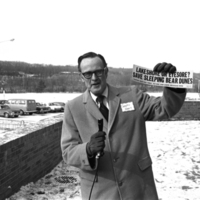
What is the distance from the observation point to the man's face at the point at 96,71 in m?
2.22

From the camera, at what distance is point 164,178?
6.17m

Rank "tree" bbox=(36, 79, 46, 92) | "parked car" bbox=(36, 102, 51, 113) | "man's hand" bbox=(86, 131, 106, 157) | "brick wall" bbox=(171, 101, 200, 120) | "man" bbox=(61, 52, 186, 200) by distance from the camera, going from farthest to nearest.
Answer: "tree" bbox=(36, 79, 46, 92) → "parked car" bbox=(36, 102, 51, 113) → "brick wall" bbox=(171, 101, 200, 120) → "man" bbox=(61, 52, 186, 200) → "man's hand" bbox=(86, 131, 106, 157)

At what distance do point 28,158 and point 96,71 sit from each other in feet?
12.5

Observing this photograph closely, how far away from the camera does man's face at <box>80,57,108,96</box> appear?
7.29ft

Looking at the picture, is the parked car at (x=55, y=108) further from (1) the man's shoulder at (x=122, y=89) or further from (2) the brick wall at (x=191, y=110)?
(1) the man's shoulder at (x=122, y=89)

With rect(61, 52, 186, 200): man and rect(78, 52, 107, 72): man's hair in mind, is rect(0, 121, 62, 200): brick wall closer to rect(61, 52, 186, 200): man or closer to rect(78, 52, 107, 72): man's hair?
rect(61, 52, 186, 200): man

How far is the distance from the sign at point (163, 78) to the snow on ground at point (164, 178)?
3.42 metres

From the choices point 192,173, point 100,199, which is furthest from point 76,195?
point 100,199

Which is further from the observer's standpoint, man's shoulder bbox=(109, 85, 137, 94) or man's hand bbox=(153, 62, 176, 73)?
man's shoulder bbox=(109, 85, 137, 94)

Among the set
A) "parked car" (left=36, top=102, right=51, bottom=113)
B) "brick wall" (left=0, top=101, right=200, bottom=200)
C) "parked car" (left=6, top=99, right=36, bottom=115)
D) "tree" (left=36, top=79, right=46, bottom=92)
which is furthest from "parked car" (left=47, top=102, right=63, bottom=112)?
"tree" (left=36, top=79, right=46, bottom=92)

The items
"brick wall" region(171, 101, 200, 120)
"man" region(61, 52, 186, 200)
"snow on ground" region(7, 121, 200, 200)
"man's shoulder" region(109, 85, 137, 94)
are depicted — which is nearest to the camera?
"man" region(61, 52, 186, 200)

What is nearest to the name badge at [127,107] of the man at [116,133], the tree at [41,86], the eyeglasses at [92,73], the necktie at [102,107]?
the man at [116,133]

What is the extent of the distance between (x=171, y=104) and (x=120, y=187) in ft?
2.38

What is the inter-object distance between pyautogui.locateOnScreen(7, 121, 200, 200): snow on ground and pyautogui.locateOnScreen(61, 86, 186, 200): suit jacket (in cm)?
311
